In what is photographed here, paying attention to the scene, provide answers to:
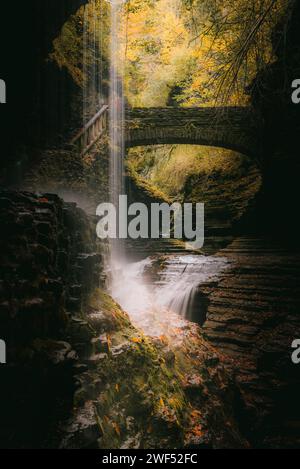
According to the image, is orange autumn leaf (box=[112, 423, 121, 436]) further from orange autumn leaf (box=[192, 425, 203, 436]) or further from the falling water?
the falling water

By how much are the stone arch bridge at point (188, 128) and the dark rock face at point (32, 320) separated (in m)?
7.84

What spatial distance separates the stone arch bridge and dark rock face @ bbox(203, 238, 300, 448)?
424 cm

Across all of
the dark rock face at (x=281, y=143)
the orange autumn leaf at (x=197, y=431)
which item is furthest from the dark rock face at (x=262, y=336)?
the dark rock face at (x=281, y=143)

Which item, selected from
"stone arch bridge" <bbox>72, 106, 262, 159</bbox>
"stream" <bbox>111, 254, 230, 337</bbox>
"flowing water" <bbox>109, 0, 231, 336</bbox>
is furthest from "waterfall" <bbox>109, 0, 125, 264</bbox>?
"stream" <bbox>111, 254, 230, 337</bbox>

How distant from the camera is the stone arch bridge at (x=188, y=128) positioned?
10.2 m

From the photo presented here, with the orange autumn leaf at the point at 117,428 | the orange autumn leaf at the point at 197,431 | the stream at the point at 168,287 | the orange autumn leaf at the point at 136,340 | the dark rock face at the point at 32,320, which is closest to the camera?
the dark rock face at the point at 32,320

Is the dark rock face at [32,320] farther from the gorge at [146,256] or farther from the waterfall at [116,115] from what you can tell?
the waterfall at [116,115]

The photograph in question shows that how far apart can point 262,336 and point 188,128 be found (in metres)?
7.22

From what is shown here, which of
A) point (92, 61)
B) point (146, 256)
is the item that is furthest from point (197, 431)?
point (92, 61)

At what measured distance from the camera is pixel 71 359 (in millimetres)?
2451

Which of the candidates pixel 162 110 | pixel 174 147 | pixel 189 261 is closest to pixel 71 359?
pixel 189 261

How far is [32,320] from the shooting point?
2.38 m

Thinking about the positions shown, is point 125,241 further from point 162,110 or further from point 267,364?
point 267,364

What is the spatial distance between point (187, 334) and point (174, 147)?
38.5 ft
